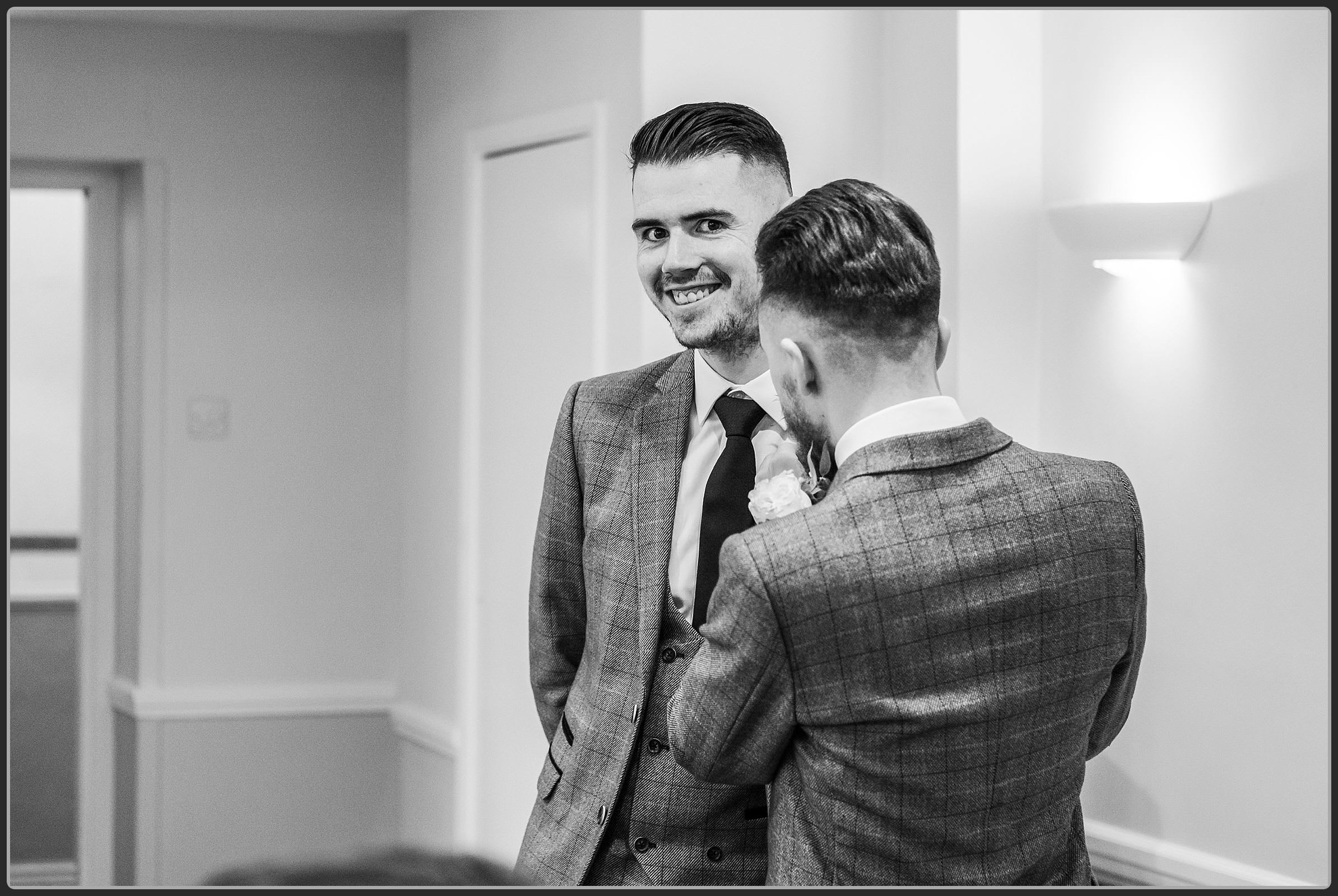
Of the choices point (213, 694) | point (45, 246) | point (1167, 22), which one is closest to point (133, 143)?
point (45, 246)

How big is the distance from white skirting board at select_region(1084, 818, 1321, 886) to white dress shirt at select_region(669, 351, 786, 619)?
902 mm

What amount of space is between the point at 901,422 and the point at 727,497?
0.33 m

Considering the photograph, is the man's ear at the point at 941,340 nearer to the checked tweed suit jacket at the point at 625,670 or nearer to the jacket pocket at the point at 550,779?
the checked tweed suit jacket at the point at 625,670

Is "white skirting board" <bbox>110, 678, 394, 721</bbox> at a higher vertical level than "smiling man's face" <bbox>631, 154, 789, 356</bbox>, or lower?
lower

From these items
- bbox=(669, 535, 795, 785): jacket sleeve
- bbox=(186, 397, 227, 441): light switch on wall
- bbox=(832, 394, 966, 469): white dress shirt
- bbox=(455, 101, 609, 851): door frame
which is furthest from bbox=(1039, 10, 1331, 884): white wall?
bbox=(186, 397, 227, 441): light switch on wall

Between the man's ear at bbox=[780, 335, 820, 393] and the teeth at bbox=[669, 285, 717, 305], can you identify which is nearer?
the man's ear at bbox=[780, 335, 820, 393]

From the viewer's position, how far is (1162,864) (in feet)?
6.46

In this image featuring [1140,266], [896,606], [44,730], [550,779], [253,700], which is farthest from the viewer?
[44,730]

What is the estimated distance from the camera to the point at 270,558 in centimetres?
387

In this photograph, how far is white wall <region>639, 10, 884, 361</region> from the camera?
7.74 feet

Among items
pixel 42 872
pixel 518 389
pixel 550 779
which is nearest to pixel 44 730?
pixel 42 872

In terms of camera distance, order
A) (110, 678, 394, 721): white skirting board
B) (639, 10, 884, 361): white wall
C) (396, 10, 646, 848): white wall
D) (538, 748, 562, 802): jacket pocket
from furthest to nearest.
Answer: (110, 678, 394, 721): white skirting board, (396, 10, 646, 848): white wall, (639, 10, 884, 361): white wall, (538, 748, 562, 802): jacket pocket

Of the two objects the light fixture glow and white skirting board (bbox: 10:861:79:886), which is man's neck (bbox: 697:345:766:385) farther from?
white skirting board (bbox: 10:861:79:886)

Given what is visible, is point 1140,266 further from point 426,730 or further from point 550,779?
point 426,730
